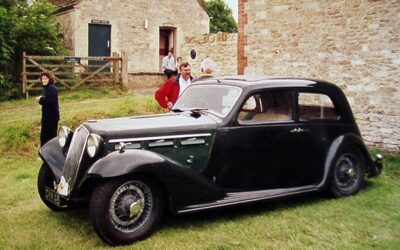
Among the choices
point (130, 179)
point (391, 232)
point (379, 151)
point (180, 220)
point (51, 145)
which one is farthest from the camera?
point (379, 151)

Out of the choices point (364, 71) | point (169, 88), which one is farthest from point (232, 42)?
point (169, 88)

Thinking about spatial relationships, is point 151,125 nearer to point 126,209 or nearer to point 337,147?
point 126,209

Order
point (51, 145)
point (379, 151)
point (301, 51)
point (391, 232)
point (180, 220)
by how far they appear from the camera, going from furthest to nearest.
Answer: point (301, 51) → point (379, 151) → point (51, 145) → point (180, 220) → point (391, 232)

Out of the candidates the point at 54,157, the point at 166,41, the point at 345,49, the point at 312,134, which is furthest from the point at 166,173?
the point at 166,41

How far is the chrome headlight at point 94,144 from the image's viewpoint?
4.77m

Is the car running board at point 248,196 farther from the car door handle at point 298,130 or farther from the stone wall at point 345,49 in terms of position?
the stone wall at point 345,49

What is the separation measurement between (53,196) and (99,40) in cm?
1663

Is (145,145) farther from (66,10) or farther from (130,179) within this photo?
(66,10)

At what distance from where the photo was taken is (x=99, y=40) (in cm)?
2089

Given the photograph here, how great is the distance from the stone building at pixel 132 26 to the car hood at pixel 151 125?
52.0 ft

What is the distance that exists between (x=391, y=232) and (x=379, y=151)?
4.29 m

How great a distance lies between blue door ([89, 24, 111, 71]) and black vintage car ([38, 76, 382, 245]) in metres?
15.4

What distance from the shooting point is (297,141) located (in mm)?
5875

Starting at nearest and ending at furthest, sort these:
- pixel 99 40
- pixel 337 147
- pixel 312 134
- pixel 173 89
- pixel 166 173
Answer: pixel 166 173 < pixel 312 134 < pixel 337 147 < pixel 173 89 < pixel 99 40
